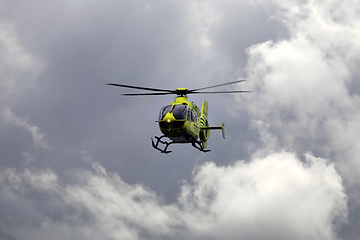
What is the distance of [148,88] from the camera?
5000cm

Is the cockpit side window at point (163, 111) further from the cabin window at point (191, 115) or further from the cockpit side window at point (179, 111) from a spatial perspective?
the cabin window at point (191, 115)

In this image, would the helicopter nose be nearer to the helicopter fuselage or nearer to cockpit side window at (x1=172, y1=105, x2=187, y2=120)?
the helicopter fuselage

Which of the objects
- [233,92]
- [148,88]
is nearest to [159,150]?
[148,88]

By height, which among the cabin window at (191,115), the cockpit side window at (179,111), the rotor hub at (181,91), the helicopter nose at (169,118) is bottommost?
the helicopter nose at (169,118)

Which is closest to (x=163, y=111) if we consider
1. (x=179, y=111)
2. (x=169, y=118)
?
(x=169, y=118)

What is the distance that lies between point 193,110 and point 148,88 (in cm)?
741

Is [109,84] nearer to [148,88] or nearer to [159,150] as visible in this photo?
[148,88]

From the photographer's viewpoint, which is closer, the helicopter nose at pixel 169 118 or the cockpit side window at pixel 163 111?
the helicopter nose at pixel 169 118

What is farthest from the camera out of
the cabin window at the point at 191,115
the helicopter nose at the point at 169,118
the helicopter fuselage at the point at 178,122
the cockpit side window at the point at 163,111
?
the cabin window at the point at 191,115

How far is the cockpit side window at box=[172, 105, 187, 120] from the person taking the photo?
158 ft

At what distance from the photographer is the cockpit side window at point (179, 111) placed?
158ft

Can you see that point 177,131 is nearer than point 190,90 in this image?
Yes

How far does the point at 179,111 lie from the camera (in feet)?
159

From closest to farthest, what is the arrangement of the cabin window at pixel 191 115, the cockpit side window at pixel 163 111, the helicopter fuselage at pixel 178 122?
the helicopter fuselage at pixel 178 122, the cockpit side window at pixel 163 111, the cabin window at pixel 191 115
